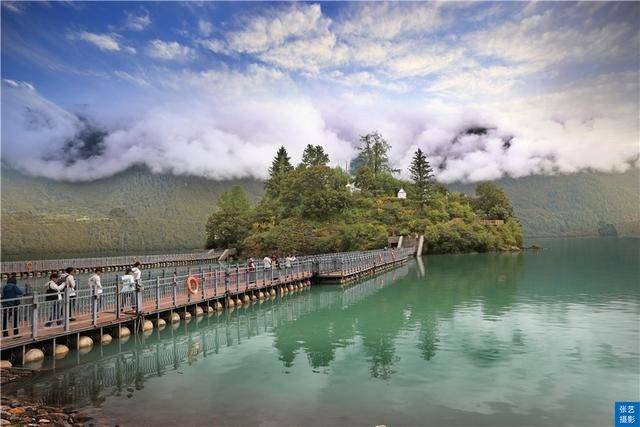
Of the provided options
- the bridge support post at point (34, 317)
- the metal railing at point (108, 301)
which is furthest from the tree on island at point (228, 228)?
the bridge support post at point (34, 317)

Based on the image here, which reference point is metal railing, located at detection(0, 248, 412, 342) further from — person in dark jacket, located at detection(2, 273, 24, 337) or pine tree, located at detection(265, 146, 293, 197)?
pine tree, located at detection(265, 146, 293, 197)

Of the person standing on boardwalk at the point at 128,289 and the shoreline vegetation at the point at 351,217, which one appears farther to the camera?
the shoreline vegetation at the point at 351,217

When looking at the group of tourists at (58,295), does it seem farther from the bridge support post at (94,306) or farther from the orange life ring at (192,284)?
the orange life ring at (192,284)

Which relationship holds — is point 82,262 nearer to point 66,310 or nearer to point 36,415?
point 66,310

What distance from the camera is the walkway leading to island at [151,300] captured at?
17266 millimetres

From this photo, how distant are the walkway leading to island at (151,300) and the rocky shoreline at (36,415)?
3.88 metres

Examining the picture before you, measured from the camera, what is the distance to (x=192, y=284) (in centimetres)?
2814

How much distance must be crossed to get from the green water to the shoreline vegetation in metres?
57.1

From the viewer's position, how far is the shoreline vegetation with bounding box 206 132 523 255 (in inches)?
3511

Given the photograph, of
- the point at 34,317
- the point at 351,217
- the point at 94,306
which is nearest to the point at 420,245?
the point at 351,217

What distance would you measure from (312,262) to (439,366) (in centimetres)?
2931

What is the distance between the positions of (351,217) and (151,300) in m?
71.0

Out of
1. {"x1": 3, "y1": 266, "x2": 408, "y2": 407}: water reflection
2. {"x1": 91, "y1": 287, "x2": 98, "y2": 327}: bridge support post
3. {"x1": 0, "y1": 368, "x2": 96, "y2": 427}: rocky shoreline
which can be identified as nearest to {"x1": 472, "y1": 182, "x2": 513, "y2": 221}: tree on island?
{"x1": 3, "y1": 266, "x2": 408, "y2": 407}: water reflection

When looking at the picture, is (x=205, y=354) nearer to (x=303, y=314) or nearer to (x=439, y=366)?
(x=439, y=366)
